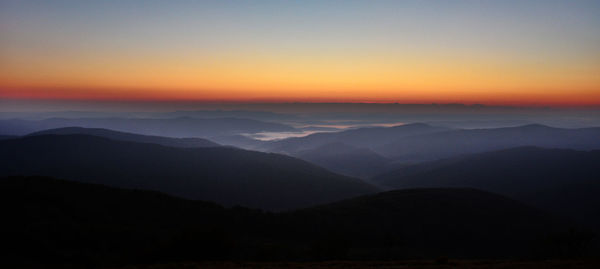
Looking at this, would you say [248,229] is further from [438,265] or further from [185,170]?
[185,170]

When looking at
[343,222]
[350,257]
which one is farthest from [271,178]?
[350,257]

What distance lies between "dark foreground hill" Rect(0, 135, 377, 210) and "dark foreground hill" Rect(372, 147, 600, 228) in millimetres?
39175

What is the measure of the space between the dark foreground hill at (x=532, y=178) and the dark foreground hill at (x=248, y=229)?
1101 inches

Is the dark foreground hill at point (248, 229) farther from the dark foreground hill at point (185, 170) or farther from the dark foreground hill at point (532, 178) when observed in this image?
the dark foreground hill at point (185, 170)

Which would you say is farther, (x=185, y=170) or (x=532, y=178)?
(x=532, y=178)

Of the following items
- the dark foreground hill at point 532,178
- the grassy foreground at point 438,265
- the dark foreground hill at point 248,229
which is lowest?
the dark foreground hill at point 532,178

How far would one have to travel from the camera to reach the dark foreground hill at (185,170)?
81.7m

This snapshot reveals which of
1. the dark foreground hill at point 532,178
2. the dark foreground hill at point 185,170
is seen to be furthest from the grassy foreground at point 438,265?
the dark foreground hill at point 532,178

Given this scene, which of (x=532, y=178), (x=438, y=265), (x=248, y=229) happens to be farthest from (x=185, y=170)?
(x=532, y=178)

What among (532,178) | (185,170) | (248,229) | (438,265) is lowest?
(532,178)

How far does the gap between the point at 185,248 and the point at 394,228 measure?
28614 mm

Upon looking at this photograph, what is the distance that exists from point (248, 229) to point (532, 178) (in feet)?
347

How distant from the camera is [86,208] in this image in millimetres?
34344

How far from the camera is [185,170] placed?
96625 mm
